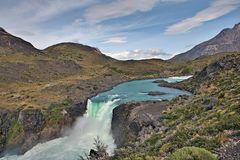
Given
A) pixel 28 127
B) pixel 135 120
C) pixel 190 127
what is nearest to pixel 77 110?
pixel 28 127

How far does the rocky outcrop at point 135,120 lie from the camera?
4125cm

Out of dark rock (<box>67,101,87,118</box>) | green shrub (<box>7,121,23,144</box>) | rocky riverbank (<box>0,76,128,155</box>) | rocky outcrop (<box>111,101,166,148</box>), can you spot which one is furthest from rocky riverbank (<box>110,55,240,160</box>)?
green shrub (<box>7,121,23,144</box>)

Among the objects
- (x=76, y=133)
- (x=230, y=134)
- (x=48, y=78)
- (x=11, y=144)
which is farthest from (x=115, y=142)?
(x=48, y=78)

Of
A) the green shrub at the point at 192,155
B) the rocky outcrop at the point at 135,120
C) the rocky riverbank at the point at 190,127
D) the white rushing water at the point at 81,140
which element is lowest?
the white rushing water at the point at 81,140

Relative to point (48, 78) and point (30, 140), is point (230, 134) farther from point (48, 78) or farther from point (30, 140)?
point (48, 78)

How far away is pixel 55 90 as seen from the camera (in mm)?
95812

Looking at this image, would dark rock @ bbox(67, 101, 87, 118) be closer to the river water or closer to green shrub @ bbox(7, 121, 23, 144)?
the river water

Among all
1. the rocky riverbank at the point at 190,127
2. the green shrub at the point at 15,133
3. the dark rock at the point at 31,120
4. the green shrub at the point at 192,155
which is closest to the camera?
the green shrub at the point at 192,155

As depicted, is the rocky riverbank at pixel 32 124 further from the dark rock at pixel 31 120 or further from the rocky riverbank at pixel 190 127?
the rocky riverbank at pixel 190 127

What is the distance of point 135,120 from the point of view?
1774 inches

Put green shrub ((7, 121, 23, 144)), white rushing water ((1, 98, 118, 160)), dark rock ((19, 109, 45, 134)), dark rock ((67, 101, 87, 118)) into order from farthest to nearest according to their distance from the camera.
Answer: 1. dark rock ((67, 101, 87, 118))
2. dark rock ((19, 109, 45, 134))
3. green shrub ((7, 121, 23, 144))
4. white rushing water ((1, 98, 118, 160))

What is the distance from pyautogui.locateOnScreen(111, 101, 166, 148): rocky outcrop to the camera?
→ 135ft

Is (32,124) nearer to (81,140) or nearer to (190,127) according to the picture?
(81,140)

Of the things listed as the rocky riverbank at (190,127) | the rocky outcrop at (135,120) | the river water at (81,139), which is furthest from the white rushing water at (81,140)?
the rocky riverbank at (190,127)
